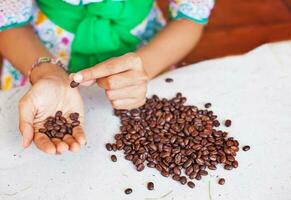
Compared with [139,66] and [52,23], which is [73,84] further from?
[52,23]

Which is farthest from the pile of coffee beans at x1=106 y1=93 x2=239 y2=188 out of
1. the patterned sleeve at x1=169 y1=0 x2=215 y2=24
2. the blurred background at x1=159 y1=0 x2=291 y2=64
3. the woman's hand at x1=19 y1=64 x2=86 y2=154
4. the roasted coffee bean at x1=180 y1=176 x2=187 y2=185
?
the blurred background at x1=159 y1=0 x2=291 y2=64

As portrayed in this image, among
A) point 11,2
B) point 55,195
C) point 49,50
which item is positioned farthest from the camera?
point 49,50

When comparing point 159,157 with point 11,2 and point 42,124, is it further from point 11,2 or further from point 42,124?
point 11,2

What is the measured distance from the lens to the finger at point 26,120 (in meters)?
1.01

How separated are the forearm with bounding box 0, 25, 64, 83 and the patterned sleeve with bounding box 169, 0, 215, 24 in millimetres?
348

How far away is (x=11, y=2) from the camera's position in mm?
1221

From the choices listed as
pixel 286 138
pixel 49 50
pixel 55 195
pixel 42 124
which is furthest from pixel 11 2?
pixel 286 138

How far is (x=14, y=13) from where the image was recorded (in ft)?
4.06

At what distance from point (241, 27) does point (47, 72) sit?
90 centimetres

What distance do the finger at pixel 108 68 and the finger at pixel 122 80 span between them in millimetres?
12

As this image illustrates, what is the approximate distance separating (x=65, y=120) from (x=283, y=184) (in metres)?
0.47

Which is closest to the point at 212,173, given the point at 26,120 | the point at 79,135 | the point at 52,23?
the point at 79,135

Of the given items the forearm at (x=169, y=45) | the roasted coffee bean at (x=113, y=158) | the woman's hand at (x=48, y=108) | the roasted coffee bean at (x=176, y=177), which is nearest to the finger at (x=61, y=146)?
the woman's hand at (x=48, y=108)

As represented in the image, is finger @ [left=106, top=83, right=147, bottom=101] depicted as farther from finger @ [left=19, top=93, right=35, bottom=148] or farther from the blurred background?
the blurred background
